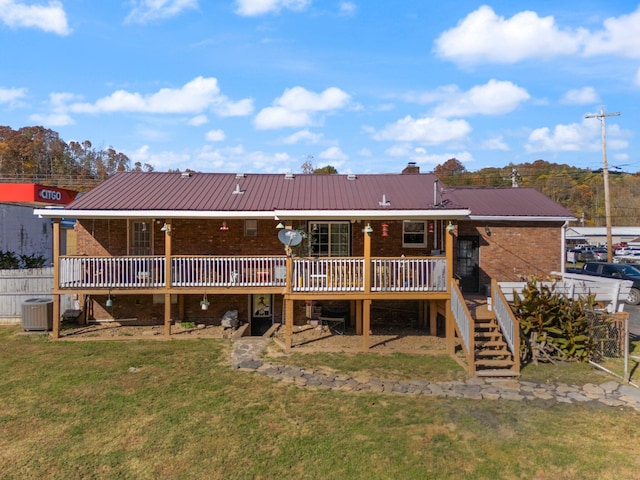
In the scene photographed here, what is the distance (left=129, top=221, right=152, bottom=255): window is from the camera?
46.2ft

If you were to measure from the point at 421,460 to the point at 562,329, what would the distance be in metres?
6.53

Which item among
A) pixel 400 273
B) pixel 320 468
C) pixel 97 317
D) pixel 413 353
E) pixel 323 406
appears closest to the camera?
pixel 320 468

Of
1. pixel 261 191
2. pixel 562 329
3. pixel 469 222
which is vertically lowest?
pixel 562 329

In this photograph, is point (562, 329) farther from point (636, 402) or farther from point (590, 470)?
point (590, 470)

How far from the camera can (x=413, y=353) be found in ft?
36.1

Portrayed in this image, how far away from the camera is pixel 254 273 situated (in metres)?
12.3

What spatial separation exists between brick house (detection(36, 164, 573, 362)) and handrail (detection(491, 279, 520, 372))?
46.6 inches

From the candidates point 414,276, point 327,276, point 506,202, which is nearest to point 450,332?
point 414,276

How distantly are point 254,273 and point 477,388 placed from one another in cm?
686

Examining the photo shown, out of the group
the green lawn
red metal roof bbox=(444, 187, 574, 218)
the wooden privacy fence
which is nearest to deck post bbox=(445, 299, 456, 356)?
the green lawn

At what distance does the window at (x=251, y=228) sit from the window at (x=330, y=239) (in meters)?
1.95

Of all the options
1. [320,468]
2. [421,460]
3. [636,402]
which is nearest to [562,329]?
[636,402]

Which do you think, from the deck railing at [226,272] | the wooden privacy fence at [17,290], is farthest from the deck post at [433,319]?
the wooden privacy fence at [17,290]

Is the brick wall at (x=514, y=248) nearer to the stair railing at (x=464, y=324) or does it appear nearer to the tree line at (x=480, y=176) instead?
the stair railing at (x=464, y=324)
